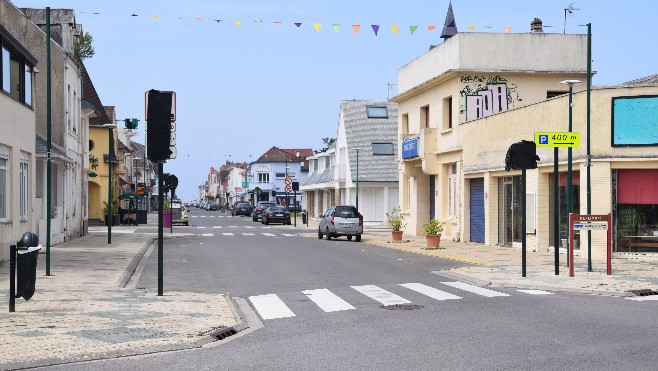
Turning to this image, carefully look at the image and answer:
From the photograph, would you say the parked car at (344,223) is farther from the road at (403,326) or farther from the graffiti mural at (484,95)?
the road at (403,326)

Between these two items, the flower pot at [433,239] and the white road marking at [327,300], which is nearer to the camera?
the white road marking at [327,300]

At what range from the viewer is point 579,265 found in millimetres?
21391

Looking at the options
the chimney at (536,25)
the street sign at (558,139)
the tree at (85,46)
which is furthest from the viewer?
the tree at (85,46)

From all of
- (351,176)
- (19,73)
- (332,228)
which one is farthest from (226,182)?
(19,73)

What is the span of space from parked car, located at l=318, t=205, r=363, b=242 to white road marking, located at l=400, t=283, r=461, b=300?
20.2 metres

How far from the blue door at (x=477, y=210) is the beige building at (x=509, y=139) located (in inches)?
1.6

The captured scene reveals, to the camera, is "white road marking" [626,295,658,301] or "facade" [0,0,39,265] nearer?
"white road marking" [626,295,658,301]

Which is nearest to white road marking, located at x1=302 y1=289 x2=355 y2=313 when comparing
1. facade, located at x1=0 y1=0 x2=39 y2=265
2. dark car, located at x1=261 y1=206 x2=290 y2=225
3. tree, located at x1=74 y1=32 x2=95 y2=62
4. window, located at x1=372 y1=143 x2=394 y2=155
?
facade, located at x1=0 y1=0 x2=39 y2=265

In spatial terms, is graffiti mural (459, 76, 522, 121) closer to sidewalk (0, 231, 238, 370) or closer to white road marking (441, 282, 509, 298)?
white road marking (441, 282, 509, 298)

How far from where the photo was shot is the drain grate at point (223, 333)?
33.4 feet

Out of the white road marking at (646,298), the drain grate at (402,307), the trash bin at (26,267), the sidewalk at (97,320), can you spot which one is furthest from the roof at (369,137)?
the trash bin at (26,267)

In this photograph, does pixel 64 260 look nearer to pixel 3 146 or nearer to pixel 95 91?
pixel 3 146

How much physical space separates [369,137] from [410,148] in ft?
73.6

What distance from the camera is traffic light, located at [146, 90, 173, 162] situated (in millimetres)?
13711
